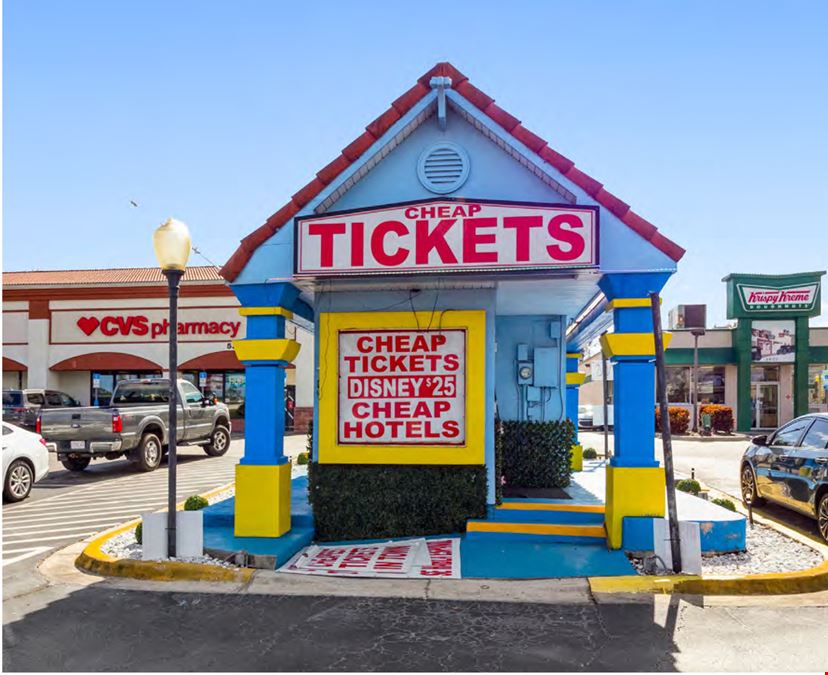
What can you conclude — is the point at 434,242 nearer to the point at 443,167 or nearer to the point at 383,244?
the point at 383,244

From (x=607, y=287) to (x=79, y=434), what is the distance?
11.9 metres

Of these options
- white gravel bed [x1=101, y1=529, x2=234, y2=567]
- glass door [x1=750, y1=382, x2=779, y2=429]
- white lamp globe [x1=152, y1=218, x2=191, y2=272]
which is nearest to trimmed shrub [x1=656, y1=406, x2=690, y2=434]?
glass door [x1=750, y1=382, x2=779, y2=429]

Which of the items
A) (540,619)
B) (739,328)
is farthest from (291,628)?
(739,328)

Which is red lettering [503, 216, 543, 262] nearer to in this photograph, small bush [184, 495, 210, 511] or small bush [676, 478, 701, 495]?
small bush [184, 495, 210, 511]

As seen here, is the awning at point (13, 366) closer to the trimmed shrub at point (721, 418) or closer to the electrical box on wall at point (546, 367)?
the electrical box on wall at point (546, 367)

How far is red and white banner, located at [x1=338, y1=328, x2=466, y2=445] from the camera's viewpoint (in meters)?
8.11

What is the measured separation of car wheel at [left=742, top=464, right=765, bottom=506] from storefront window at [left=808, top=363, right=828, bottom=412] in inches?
958

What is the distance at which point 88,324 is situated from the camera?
2828cm

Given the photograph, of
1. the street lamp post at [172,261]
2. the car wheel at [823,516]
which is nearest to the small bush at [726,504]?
the car wheel at [823,516]

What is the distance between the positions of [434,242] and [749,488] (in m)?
7.26

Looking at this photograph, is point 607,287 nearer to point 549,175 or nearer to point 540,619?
point 549,175

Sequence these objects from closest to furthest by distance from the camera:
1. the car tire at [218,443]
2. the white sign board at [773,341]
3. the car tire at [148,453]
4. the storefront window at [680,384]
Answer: the car tire at [148,453] → the car tire at [218,443] → the white sign board at [773,341] → the storefront window at [680,384]

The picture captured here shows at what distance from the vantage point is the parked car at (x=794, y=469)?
840cm

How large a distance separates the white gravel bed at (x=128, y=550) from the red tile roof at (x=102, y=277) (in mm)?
20093
